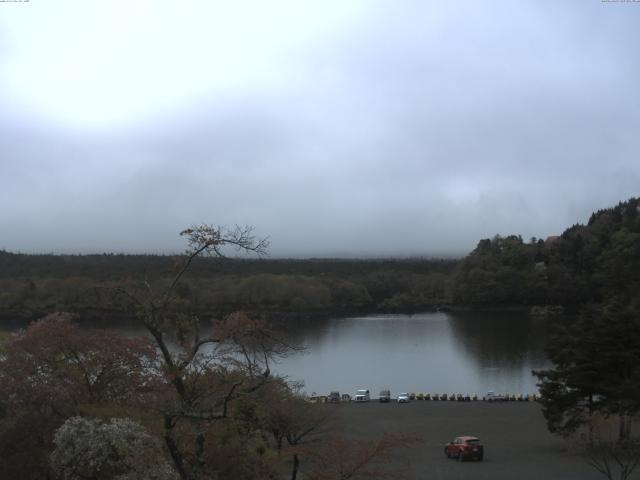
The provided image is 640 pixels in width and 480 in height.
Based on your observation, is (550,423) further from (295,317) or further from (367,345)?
(295,317)

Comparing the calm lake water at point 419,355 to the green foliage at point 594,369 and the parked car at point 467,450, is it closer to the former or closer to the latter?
the parked car at point 467,450

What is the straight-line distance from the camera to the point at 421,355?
106 ft

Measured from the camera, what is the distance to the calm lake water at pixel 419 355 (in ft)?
83.6

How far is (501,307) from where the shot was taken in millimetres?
55625

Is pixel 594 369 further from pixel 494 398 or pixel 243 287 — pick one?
pixel 243 287

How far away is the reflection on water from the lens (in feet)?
84.0

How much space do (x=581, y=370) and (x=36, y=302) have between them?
42.1 m

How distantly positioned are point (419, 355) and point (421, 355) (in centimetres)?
11

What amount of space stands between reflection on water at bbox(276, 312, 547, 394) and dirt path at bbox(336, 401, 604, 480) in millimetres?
4444

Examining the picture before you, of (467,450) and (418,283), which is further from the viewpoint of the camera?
Result: (418,283)

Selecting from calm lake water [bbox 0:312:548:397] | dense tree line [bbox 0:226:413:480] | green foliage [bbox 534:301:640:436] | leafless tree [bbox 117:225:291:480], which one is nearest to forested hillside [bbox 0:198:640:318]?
calm lake water [bbox 0:312:548:397]

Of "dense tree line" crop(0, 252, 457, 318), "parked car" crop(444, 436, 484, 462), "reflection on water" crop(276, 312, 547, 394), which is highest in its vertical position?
"dense tree line" crop(0, 252, 457, 318)

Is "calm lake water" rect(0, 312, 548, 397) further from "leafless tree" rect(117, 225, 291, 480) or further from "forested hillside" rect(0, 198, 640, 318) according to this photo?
"leafless tree" rect(117, 225, 291, 480)

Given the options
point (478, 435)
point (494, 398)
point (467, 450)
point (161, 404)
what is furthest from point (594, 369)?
point (161, 404)
